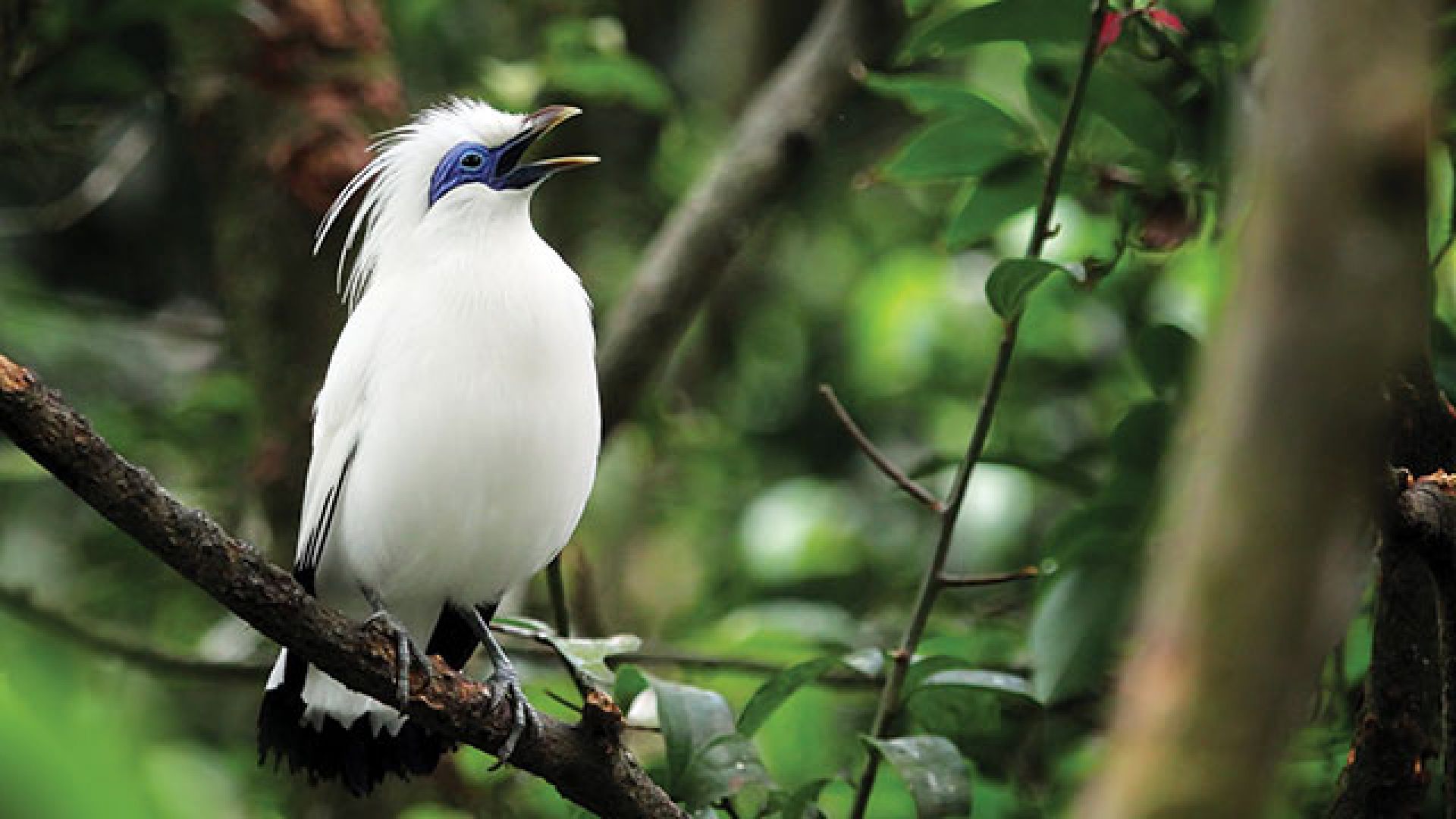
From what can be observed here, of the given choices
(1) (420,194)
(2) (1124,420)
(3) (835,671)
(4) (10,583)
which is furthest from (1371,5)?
(4) (10,583)

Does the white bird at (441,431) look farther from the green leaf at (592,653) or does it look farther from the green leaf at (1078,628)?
Result: the green leaf at (1078,628)

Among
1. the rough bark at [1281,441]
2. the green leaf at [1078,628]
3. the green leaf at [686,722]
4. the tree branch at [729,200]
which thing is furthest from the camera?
the tree branch at [729,200]

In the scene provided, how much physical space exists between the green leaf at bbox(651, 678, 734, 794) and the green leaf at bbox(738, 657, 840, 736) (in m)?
0.11

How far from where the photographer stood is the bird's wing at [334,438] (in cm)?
313

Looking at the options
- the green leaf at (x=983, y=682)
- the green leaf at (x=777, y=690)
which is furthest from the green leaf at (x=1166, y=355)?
the green leaf at (x=777, y=690)

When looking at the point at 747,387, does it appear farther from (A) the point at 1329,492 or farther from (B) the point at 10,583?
(A) the point at 1329,492

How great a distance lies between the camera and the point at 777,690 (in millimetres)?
3125

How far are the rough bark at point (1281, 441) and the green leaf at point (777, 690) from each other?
2.27m

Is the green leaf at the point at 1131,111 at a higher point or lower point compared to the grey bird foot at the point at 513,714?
Answer: higher

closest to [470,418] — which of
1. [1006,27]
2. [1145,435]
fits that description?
[1006,27]

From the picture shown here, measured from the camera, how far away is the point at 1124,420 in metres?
3.39

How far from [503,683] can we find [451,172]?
1.10m

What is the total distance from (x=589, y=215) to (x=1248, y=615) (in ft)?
17.6

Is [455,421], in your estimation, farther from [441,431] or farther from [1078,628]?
[1078,628]
